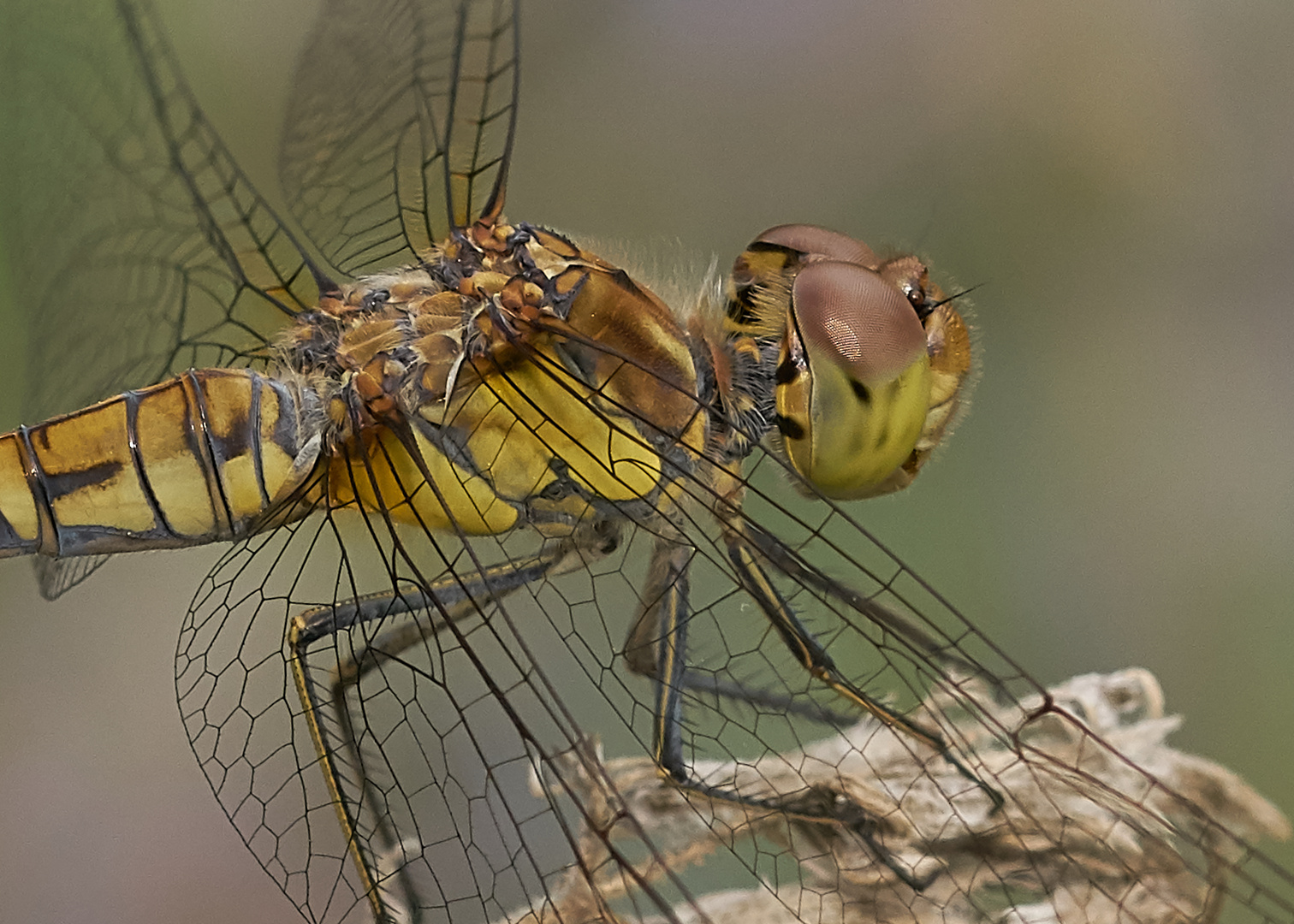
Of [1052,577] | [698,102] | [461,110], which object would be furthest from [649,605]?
[698,102]

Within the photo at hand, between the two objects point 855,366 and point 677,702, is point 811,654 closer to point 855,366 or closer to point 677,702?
point 677,702

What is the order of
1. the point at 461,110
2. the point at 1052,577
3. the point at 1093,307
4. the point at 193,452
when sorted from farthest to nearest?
1. the point at 1093,307
2. the point at 1052,577
3. the point at 461,110
4. the point at 193,452

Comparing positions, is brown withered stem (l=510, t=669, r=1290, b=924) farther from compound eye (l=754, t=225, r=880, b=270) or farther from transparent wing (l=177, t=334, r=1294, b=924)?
compound eye (l=754, t=225, r=880, b=270)

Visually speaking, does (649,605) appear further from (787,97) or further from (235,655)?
(787,97)

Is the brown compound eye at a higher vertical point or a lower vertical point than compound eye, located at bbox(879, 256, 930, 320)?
lower

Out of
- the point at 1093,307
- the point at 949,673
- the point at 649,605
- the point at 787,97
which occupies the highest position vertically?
the point at 787,97

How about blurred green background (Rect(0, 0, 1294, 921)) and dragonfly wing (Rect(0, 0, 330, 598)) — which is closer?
dragonfly wing (Rect(0, 0, 330, 598))

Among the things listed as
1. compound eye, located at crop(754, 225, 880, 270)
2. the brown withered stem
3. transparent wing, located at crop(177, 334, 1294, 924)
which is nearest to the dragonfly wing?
transparent wing, located at crop(177, 334, 1294, 924)

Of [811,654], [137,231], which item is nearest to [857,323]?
[811,654]
